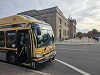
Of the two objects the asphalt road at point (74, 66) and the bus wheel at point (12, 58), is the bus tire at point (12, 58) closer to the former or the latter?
the bus wheel at point (12, 58)

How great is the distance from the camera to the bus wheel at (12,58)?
655 centimetres

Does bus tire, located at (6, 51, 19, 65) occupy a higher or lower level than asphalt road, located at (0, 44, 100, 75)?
higher

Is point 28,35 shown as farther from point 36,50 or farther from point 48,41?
point 48,41

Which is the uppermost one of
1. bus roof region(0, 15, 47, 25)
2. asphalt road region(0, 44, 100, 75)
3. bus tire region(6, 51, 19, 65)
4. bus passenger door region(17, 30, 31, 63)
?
bus roof region(0, 15, 47, 25)

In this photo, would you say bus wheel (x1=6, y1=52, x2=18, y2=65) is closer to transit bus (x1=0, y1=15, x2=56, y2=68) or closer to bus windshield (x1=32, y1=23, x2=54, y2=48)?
transit bus (x1=0, y1=15, x2=56, y2=68)

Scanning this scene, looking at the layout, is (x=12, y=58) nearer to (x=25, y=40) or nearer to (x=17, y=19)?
(x=25, y=40)

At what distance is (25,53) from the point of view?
6.32m

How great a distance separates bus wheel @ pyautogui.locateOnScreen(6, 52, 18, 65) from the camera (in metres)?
6.55

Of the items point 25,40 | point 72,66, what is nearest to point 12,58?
point 25,40

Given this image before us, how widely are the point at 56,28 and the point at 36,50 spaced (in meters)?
27.3

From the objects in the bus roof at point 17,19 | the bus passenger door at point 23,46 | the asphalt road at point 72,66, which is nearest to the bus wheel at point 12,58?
the bus passenger door at point 23,46

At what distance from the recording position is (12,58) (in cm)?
679

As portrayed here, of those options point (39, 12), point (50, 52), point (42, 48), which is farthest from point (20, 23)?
point (39, 12)

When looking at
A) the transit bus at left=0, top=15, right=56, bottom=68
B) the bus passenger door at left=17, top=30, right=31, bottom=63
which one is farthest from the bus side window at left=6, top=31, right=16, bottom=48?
the bus passenger door at left=17, top=30, right=31, bottom=63
